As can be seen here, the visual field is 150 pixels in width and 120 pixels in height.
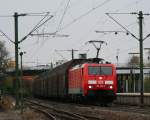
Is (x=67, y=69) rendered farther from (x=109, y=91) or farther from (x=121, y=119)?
(x=121, y=119)

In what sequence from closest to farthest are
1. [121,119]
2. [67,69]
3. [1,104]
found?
[121,119] < [1,104] < [67,69]

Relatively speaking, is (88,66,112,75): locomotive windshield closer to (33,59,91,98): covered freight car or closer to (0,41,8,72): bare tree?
(33,59,91,98): covered freight car

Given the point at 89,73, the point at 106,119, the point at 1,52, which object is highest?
the point at 1,52

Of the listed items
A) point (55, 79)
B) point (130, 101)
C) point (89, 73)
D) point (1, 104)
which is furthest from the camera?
point (55, 79)

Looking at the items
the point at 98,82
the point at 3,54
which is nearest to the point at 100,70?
the point at 98,82

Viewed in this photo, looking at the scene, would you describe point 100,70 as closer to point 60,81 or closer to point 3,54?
point 60,81

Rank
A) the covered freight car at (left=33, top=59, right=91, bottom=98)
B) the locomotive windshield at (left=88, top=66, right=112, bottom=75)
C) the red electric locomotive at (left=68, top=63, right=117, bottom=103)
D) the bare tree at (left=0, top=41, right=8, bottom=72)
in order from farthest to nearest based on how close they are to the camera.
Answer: the bare tree at (left=0, top=41, right=8, bottom=72) < the covered freight car at (left=33, top=59, right=91, bottom=98) < the locomotive windshield at (left=88, top=66, right=112, bottom=75) < the red electric locomotive at (left=68, top=63, right=117, bottom=103)

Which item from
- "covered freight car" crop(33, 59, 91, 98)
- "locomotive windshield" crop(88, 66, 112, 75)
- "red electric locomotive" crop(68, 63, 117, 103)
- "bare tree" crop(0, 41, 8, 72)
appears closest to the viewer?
"red electric locomotive" crop(68, 63, 117, 103)

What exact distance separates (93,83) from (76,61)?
25.1ft

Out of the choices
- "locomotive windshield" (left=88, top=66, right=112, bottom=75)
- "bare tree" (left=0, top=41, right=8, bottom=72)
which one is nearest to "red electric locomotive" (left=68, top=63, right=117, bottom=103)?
"locomotive windshield" (left=88, top=66, right=112, bottom=75)

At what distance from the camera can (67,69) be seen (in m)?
45.3

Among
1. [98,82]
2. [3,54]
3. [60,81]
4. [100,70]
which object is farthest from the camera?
[3,54]

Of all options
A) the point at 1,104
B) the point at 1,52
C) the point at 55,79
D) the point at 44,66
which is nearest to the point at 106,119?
the point at 1,104

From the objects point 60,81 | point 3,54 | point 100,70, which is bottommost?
point 60,81
